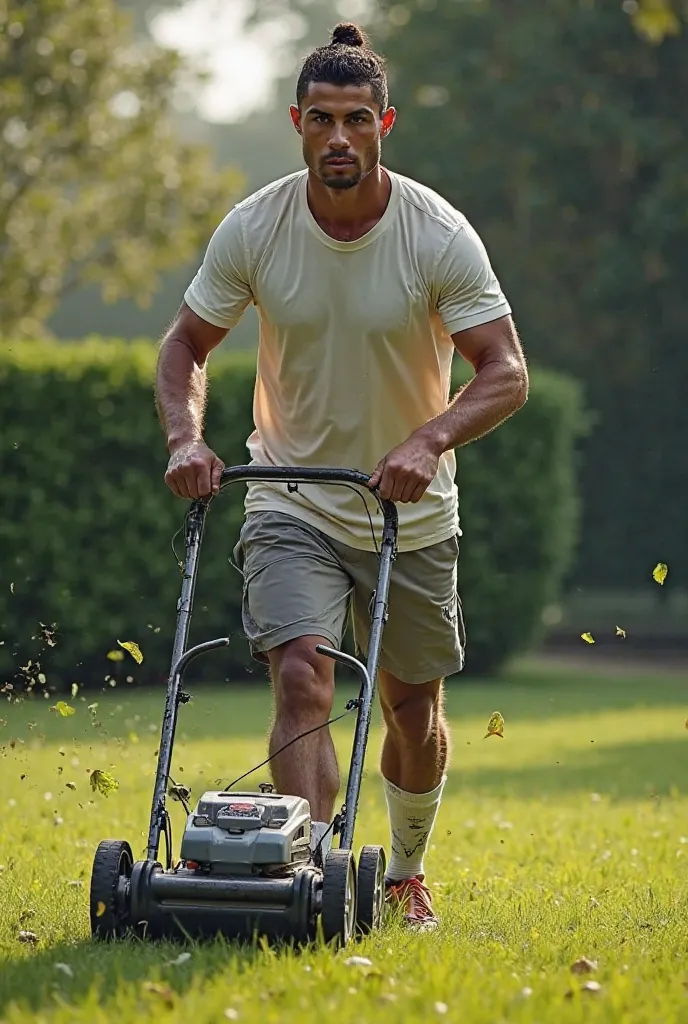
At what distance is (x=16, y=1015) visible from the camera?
3.87 m

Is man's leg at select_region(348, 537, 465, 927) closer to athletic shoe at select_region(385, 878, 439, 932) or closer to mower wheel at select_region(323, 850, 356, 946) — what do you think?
athletic shoe at select_region(385, 878, 439, 932)

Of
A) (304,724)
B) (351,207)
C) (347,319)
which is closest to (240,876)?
(304,724)

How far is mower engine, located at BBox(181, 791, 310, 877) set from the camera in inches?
181

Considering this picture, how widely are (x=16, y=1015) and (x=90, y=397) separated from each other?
12.5 meters

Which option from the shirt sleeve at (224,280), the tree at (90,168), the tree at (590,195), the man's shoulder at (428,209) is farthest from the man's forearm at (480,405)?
the tree at (590,195)

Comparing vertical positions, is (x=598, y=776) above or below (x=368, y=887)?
below

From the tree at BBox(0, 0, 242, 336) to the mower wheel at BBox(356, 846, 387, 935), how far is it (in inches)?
626

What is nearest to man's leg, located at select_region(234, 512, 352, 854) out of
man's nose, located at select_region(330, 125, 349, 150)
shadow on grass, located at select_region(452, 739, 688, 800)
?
man's nose, located at select_region(330, 125, 349, 150)

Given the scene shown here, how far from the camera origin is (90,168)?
22234 millimetres

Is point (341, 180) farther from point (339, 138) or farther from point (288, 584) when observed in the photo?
A: point (288, 584)

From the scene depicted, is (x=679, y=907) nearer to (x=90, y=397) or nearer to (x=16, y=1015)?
(x=16, y=1015)

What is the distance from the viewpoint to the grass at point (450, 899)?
160 inches

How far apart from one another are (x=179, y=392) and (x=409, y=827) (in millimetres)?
1567

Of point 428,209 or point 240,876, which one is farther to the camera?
point 428,209
